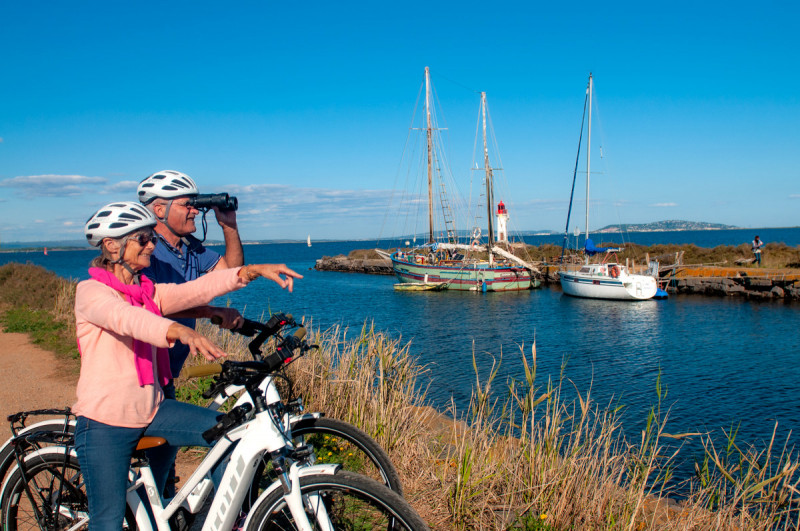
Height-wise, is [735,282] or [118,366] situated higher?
[118,366]

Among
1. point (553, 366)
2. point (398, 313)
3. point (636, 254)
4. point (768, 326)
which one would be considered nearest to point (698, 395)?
point (553, 366)

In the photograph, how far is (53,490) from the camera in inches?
113

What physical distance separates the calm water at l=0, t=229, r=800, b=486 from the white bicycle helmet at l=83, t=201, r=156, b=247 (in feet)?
12.3

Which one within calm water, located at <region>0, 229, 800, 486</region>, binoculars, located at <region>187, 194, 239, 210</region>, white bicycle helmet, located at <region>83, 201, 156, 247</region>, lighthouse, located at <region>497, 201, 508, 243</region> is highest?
lighthouse, located at <region>497, 201, 508, 243</region>

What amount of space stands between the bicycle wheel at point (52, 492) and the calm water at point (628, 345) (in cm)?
392

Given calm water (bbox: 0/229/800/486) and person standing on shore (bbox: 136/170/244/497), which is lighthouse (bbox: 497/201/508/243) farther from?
person standing on shore (bbox: 136/170/244/497)

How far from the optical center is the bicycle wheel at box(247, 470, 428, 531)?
2055 mm

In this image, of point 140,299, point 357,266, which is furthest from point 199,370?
point 357,266

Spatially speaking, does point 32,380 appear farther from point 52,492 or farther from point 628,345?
point 628,345

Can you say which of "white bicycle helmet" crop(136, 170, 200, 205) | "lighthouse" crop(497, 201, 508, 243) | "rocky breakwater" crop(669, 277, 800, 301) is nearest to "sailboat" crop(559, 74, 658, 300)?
"rocky breakwater" crop(669, 277, 800, 301)

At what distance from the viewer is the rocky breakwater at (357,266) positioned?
64.3 meters

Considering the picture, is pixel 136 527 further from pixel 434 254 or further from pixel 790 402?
pixel 434 254

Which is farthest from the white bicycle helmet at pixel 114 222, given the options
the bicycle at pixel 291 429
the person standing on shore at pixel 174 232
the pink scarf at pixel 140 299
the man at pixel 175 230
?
the bicycle at pixel 291 429

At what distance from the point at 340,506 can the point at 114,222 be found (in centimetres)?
151
